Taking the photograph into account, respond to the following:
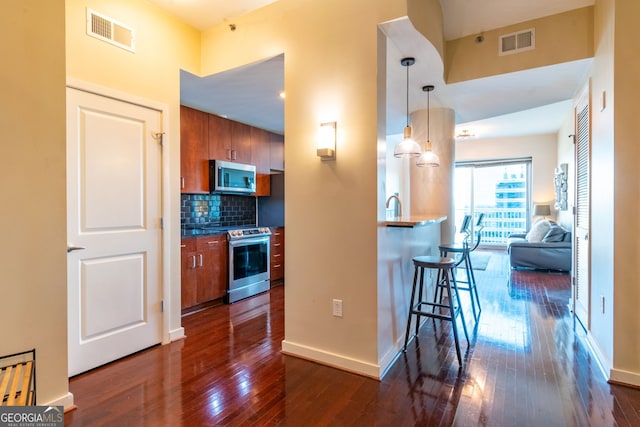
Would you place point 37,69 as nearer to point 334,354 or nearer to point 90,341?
point 90,341

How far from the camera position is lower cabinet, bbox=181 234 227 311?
3725 mm

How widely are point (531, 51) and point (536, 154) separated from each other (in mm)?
5903

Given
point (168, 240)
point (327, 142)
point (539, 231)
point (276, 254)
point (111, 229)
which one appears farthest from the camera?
point (539, 231)

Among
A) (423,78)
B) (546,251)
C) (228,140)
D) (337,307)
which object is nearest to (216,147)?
(228,140)

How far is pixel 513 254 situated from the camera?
608 centimetres

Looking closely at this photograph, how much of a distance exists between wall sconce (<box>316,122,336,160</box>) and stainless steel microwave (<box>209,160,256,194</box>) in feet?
7.66

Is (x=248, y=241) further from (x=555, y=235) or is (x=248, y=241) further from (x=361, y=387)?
(x=555, y=235)

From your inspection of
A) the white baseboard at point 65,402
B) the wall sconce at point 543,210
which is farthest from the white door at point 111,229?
the wall sconce at point 543,210

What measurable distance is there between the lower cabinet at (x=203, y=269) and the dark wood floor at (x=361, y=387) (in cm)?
71

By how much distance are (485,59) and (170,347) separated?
393 cm

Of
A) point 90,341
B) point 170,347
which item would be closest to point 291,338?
point 170,347

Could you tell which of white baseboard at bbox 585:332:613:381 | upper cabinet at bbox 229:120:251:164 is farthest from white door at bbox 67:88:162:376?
white baseboard at bbox 585:332:613:381

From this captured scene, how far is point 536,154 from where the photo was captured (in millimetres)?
7945

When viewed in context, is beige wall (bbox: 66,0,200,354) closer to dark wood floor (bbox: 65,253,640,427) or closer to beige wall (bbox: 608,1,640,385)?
dark wood floor (bbox: 65,253,640,427)
